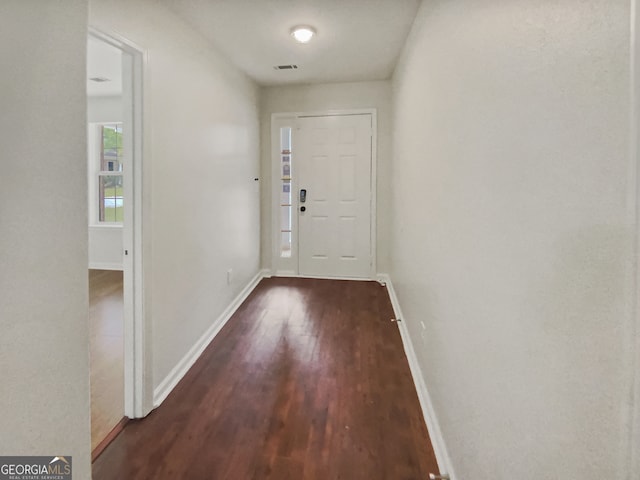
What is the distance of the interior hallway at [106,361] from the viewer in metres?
1.88

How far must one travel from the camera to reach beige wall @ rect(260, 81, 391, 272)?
14.1ft

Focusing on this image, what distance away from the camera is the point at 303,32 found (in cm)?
267

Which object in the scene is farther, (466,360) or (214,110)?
(214,110)

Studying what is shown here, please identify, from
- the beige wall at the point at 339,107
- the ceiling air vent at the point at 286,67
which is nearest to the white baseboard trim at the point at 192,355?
the beige wall at the point at 339,107

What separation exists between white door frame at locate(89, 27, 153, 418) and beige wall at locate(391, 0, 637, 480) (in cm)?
160

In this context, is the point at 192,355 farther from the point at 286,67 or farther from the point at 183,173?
the point at 286,67

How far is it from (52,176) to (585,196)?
4.34ft

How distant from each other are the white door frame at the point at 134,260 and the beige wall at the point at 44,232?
2.52 ft

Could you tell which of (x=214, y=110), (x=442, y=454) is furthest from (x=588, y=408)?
(x=214, y=110)

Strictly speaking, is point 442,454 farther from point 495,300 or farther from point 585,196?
point 585,196

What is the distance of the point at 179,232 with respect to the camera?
2.34m
